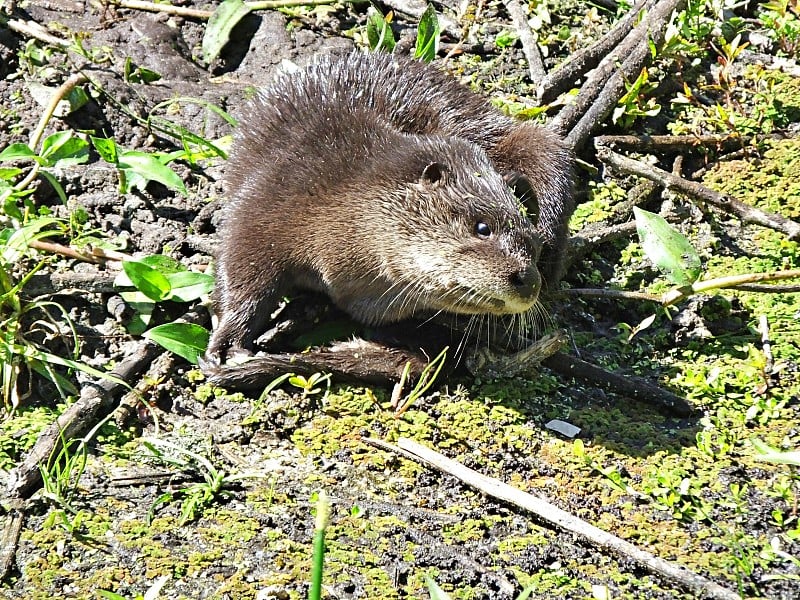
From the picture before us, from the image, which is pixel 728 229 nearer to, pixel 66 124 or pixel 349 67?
pixel 349 67

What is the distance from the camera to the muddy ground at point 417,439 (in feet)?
9.92

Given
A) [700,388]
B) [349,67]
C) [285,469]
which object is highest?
[349,67]

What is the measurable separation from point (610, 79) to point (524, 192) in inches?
56.3

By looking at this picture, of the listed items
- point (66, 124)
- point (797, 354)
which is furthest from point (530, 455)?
point (66, 124)

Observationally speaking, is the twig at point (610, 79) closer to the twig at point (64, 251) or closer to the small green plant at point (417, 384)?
the small green plant at point (417, 384)

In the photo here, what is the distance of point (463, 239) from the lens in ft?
12.4

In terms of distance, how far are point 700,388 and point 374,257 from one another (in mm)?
1340

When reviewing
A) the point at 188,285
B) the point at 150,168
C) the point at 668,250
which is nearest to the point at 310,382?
the point at 188,285

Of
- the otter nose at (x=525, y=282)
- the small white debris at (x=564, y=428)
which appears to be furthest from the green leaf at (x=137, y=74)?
the small white debris at (x=564, y=428)

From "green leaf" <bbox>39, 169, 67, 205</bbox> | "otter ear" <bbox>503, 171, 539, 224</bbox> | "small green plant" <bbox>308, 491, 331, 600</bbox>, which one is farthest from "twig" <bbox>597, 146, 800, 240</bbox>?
"small green plant" <bbox>308, 491, 331, 600</bbox>

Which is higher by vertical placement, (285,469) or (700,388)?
(700,388)

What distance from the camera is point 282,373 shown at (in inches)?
151

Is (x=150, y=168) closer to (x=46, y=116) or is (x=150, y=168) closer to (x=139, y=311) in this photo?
(x=46, y=116)

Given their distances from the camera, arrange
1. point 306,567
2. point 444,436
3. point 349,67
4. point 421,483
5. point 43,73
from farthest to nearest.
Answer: point 43,73 → point 349,67 → point 444,436 → point 421,483 → point 306,567
